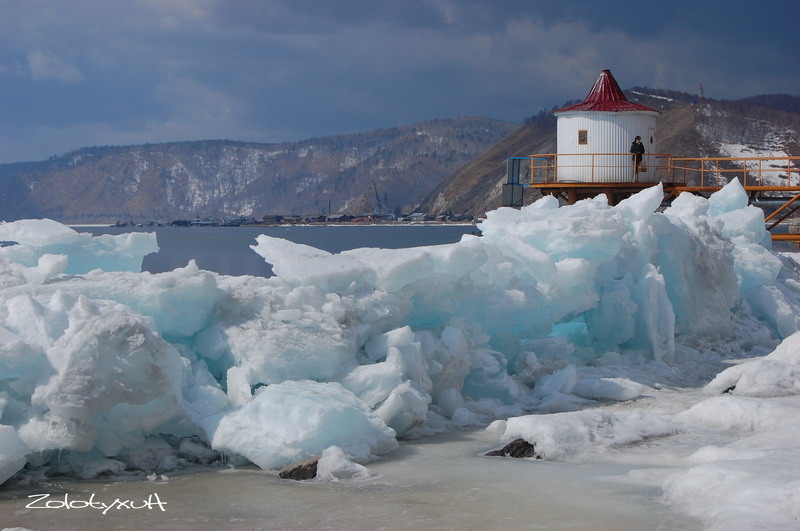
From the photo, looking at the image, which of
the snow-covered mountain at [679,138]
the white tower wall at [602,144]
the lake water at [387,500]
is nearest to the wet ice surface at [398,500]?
the lake water at [387,500]

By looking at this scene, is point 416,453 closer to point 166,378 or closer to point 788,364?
point 166,378

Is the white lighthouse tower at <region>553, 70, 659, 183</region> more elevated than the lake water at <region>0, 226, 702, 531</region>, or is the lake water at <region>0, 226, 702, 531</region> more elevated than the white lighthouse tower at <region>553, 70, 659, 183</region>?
the white lighthouse tower at <region>553, 70, 659, 183</region>

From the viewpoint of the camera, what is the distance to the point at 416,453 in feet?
25.8

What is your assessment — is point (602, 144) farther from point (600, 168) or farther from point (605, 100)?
point (605, 100)

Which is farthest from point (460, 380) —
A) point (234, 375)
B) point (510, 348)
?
point (234, 375)

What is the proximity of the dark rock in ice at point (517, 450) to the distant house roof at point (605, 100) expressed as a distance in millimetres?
17887

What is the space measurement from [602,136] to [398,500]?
19.3m

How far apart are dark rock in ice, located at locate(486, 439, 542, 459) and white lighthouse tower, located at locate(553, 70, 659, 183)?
17.6 metres

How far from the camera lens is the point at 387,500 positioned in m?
6.51

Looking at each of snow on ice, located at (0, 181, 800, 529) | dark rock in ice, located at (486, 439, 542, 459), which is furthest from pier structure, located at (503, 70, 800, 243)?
dark rock in ice, located at (486, 439, 542, 459)

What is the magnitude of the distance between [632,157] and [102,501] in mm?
20062

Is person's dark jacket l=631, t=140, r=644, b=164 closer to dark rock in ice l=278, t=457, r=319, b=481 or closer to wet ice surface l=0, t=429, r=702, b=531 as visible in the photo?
wet ice surface l=0, t=429, r=702, b=531

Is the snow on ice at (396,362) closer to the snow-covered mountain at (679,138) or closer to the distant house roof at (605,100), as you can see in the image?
the distant house roof at (605,100)

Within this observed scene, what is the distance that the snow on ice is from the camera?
709 centimetres
